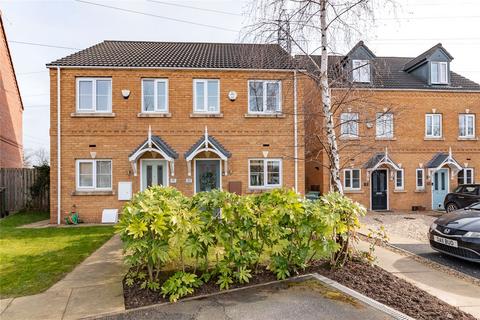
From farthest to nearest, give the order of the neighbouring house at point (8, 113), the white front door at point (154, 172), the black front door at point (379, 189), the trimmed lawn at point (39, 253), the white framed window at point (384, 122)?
the neighbouring house at point (8, 113) < the black front door at point (379, 189) < the white front door at point (154, 172) < the white framed window at point (384, 122) < the trimmed lawn at point (39, 253)

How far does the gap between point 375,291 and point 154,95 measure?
11.0 m

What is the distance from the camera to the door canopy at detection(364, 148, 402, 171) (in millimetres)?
15646

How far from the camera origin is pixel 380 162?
614 inches

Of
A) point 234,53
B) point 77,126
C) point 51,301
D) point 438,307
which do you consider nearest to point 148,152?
point 77,126

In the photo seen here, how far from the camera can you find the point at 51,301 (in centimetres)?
464

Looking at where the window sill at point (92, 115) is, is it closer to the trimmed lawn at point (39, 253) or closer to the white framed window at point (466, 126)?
the trimmed lawn at point (39, 253)

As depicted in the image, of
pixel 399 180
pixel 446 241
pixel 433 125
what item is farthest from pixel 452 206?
pixel 446 241

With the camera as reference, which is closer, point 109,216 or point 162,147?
point 109,216

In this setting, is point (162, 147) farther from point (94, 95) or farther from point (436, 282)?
point (436, 282)

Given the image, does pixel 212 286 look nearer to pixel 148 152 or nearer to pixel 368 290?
pixel 368 290

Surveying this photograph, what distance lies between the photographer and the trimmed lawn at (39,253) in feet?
17.7

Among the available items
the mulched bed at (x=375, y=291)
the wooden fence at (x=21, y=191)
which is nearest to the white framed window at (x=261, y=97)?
the mulched bed at (x=375, y=291)

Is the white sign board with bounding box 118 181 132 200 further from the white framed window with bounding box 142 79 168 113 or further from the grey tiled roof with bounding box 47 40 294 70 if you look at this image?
the grey tiled roof with bounding box 47 40 294 70

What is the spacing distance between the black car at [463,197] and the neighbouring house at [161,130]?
764 cm
